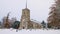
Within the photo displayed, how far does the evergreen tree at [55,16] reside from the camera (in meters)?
2.65

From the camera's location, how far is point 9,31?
264 centimetres

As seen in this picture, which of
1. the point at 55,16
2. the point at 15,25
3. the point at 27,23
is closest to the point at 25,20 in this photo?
the point at 27,23

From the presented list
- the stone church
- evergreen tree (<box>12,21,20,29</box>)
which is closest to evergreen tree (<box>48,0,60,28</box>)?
the stone church

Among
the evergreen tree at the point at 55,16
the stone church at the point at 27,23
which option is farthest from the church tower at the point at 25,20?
the evergreen tree at the point at 55,16

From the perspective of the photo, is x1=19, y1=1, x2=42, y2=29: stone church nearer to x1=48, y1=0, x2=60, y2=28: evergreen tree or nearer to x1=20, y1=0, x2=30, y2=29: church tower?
x1=20, y1=0, x2=30, y2=29: church tower

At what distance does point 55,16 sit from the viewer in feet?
8.81

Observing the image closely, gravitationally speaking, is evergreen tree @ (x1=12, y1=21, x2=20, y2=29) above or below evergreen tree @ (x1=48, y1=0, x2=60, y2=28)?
below

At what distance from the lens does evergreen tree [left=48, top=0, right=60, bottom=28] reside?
265 cm

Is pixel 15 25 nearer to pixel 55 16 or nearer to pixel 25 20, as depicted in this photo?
pixel 25 20

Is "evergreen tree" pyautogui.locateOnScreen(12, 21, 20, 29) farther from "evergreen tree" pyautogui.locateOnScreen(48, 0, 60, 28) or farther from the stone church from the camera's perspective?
"evergreen tree" pyautogui.locateOnScreen(48, 0, 60, 28)

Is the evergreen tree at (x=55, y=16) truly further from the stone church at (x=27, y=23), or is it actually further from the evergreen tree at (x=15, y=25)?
the evergreen tree at (x=15, y=25)

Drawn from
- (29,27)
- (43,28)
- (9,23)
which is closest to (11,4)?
(9,23)

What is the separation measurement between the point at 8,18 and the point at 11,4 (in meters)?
0.29

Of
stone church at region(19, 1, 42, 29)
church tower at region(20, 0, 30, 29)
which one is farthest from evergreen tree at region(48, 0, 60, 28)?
church tower at region(20, 0, 30, 29)
